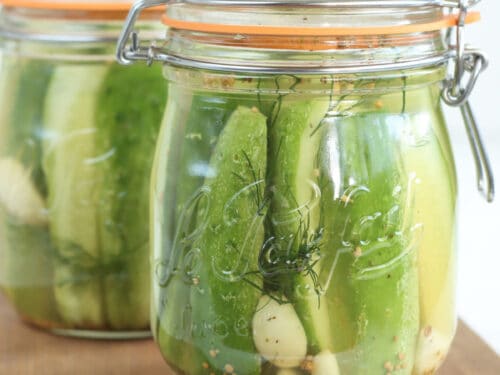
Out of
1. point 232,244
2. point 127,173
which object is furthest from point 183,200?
point 127,173

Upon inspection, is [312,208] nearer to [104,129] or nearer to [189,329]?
[189,329]

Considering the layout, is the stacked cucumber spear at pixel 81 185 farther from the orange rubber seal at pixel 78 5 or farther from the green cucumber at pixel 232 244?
the green cucumber at pixel 232 244

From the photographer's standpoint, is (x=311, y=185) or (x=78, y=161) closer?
(x=311, y=185)

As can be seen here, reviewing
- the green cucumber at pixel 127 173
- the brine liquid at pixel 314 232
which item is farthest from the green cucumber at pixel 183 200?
the green cucumber at pixel 127 173

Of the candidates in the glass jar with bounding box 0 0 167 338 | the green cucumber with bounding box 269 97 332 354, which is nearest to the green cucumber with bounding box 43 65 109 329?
the glass jar with bounding box 0 0 167 338

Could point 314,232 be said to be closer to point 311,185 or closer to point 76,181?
point 311,185

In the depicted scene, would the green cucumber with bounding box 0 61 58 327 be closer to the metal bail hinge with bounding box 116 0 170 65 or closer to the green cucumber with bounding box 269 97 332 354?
the metal bail hinge with bounding box 116 0 170 65
